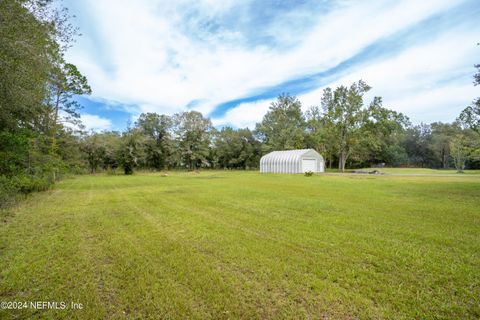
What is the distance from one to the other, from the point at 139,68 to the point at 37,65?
338 inches

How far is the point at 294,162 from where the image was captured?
104 feet

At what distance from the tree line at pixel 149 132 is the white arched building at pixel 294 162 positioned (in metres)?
6.35

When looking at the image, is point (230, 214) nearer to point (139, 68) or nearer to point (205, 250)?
point (205, 250)

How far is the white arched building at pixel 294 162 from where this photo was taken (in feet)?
104

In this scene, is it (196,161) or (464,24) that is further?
(196,161)

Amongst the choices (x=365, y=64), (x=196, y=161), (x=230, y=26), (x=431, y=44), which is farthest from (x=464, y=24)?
(x=196, y=161)

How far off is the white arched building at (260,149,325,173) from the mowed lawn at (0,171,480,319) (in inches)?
980

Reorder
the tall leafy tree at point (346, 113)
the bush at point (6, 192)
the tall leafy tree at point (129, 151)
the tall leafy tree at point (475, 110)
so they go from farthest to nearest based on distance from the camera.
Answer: the tall leafy tree at point (346, 113) < the tall leafy tree at point (129, 151) < the tall leafy tree at point (475, 110) < the bush at point (6, 192)

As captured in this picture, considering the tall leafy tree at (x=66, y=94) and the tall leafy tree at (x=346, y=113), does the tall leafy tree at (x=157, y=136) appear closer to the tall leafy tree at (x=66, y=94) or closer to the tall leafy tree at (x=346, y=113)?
the tall leafy tree at (x=66, y=94)

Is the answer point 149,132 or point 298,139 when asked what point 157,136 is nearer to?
point 149,132

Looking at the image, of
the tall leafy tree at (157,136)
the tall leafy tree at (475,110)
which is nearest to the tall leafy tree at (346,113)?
the tall leafy tree at (475,110)

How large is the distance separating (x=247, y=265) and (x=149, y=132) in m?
45.3

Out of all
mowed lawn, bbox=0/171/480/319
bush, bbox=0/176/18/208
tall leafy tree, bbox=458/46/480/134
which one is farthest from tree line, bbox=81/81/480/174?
mowed lawn, bbox=0/171/480/319

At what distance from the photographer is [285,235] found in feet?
16.1
